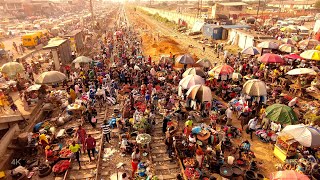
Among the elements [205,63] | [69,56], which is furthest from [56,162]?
[69,56]

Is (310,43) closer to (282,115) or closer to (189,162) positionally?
(282,115)

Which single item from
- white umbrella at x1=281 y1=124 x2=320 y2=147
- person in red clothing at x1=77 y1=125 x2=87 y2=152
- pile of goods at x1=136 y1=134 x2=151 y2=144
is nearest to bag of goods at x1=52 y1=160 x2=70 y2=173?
person in red clothing at x1=77 y1=125 x2=87 y2=152

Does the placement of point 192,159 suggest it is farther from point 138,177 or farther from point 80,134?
point 80,134

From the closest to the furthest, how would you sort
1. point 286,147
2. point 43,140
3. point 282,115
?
point 286,147 < point 43,140 < point 282,115

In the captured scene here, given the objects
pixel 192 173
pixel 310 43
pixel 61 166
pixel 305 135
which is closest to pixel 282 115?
pixel 305 135

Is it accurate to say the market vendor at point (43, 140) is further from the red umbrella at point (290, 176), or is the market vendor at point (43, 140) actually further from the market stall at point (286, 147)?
the market stall at point (286, 147)

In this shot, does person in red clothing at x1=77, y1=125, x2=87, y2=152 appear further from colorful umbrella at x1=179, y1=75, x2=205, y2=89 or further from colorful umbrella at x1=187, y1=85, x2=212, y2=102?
colorful umbrella at x1=179, y1=75, x2=205, y2=89
